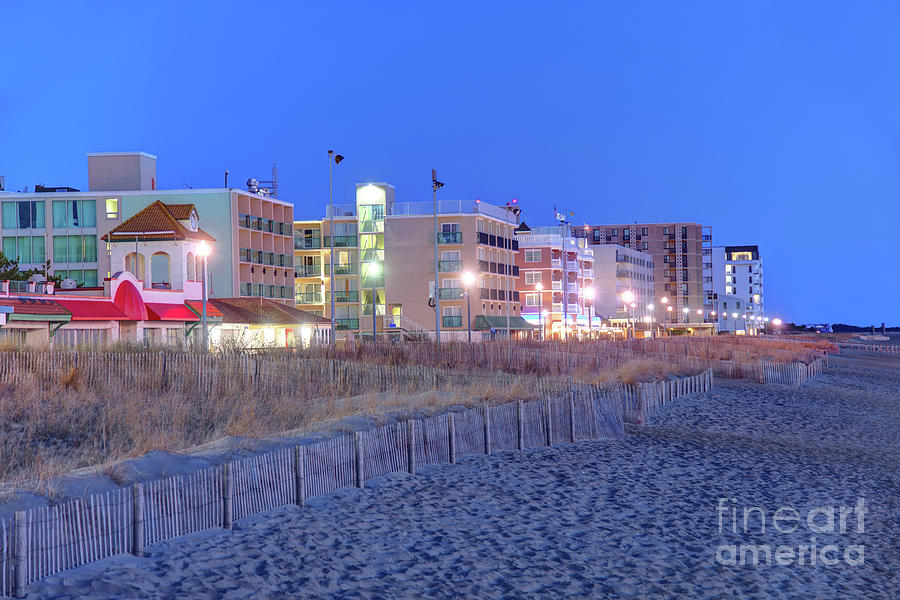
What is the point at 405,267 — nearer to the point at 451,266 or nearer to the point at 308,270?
the point at 451,266

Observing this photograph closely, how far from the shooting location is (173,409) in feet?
65.1

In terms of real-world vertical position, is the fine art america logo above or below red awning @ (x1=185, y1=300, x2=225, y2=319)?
below

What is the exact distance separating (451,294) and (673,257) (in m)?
91.6

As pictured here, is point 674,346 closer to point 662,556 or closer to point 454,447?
point 454,447

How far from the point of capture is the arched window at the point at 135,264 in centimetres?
4572

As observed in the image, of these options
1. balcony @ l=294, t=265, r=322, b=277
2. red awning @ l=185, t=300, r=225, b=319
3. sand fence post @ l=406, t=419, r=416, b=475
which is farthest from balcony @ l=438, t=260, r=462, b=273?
sand fence post @ l=406, t=419, r=416, b=475

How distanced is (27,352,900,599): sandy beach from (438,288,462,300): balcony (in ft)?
176

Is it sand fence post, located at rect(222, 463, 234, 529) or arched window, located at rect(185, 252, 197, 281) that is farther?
arched window, located at rect(185, 252, 197, 281)

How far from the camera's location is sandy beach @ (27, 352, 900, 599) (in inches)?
413

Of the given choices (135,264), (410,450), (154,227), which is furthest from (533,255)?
(410,450)

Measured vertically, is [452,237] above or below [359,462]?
above

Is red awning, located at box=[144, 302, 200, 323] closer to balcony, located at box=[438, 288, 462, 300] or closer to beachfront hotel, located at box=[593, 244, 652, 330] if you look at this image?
balcony, located at box=[438, 288, 462, 300]

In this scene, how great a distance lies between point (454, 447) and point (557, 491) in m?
2.19

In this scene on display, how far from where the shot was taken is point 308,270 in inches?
3135
